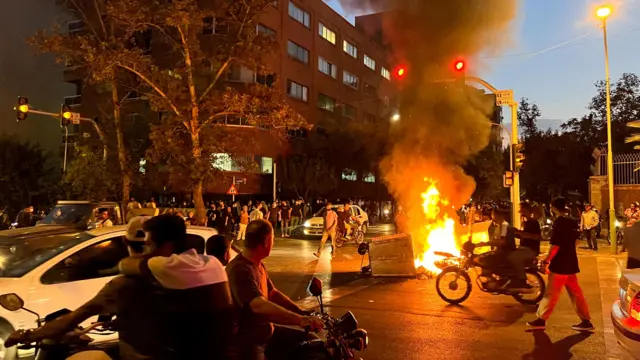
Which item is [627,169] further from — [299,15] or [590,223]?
[299,15]

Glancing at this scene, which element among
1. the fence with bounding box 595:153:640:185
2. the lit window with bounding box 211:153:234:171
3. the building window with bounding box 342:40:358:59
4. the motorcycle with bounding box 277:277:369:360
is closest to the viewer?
the motorcycle with bounding box 277:277:369:360

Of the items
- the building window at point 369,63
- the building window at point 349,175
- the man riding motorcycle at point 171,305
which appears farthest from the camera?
the building window at point 369,63

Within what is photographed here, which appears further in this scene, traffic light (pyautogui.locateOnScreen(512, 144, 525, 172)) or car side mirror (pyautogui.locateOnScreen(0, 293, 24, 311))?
traffic light (pyautogui.locateOnScreen(512, 144, 525, 172))

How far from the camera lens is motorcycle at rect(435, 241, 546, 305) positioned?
28.3ft

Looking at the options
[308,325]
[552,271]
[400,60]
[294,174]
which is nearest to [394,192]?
[400,60]

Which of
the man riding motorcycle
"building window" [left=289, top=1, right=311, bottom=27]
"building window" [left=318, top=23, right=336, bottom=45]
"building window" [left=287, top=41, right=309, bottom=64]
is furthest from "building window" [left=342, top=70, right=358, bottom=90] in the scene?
the man riding motorcycle

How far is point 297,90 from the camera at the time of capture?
39562 millimetres

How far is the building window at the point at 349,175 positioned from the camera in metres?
41.6

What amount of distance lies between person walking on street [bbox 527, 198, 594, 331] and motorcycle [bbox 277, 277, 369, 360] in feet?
15.2

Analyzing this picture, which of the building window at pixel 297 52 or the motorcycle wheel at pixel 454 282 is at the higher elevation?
the building window at pixel 297 52

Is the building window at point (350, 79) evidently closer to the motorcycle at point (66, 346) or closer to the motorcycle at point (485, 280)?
the motorcycle at point (485, 280)

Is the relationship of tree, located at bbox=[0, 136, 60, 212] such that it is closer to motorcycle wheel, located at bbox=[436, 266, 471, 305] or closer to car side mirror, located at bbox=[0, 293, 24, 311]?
motorcycle wheel, located at bbox=[436, 266, 471, 305]

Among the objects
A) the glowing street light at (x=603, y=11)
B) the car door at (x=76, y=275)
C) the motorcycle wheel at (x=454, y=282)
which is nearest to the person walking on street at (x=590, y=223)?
the glowing street light at (x=603, y=11)

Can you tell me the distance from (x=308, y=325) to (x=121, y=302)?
45.5 inches
